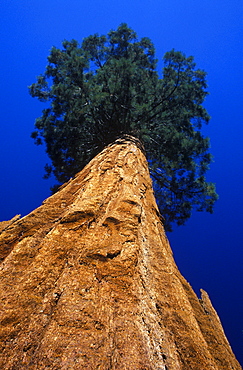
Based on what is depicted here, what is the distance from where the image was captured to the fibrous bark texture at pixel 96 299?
0.99m

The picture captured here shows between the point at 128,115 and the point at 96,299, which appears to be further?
the point at 128,115

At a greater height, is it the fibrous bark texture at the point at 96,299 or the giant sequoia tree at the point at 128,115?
the giant sequoia tree at the point at 128,115

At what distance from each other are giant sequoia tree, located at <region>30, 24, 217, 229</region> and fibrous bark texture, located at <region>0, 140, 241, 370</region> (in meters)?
4.40

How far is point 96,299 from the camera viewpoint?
1.22 m

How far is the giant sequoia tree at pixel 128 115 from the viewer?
6316 millimetres

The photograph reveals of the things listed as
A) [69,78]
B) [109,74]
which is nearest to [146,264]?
[69,78]

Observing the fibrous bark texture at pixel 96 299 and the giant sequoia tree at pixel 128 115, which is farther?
the giant sequoia tree at pixel 128 115

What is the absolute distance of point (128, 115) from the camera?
6609 mm

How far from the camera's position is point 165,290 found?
149 centimetres

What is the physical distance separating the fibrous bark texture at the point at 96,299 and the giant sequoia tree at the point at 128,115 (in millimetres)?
4396

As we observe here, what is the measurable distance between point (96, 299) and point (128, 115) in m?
5.93

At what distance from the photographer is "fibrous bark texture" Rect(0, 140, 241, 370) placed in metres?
0.99

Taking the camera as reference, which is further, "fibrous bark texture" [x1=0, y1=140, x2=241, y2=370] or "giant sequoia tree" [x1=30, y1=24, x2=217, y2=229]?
"giant sequoia tree" [x1=30, y1=24, x2=217, y2=229]

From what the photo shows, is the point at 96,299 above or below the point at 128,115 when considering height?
below
